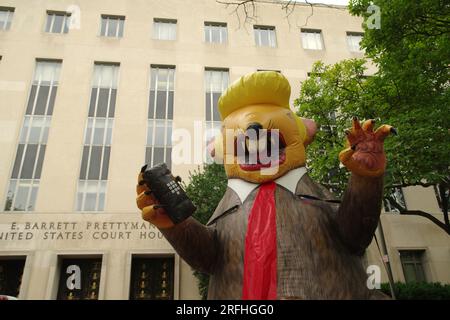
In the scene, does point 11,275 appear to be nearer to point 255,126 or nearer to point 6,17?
point 6,17

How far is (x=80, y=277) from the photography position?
12.9 meters

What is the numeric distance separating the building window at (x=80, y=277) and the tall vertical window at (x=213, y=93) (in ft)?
22.9

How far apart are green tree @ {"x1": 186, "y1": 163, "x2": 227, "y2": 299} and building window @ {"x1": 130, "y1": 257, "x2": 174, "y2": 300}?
245cm

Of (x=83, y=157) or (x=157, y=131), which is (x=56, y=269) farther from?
(x=157, y=131)

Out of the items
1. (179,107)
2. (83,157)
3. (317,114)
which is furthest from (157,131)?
(317,114)

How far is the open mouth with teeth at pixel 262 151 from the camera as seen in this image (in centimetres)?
281

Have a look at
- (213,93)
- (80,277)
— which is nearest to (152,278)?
(80,277)

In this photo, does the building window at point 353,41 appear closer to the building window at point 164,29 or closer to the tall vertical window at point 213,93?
the tall vertical window at point 213,93

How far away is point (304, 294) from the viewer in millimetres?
2211

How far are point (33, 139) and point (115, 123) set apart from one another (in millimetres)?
3407

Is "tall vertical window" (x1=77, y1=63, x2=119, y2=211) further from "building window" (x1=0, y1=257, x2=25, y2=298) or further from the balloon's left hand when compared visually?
the balloon's left hand

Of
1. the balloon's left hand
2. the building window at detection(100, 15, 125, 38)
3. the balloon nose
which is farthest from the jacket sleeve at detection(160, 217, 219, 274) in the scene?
the building window at detection(100, 15, 125, 38)

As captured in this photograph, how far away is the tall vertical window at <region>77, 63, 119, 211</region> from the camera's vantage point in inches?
530

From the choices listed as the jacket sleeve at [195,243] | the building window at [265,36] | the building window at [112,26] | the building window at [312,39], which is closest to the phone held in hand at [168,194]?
the jacket sleeve at [195,243]
